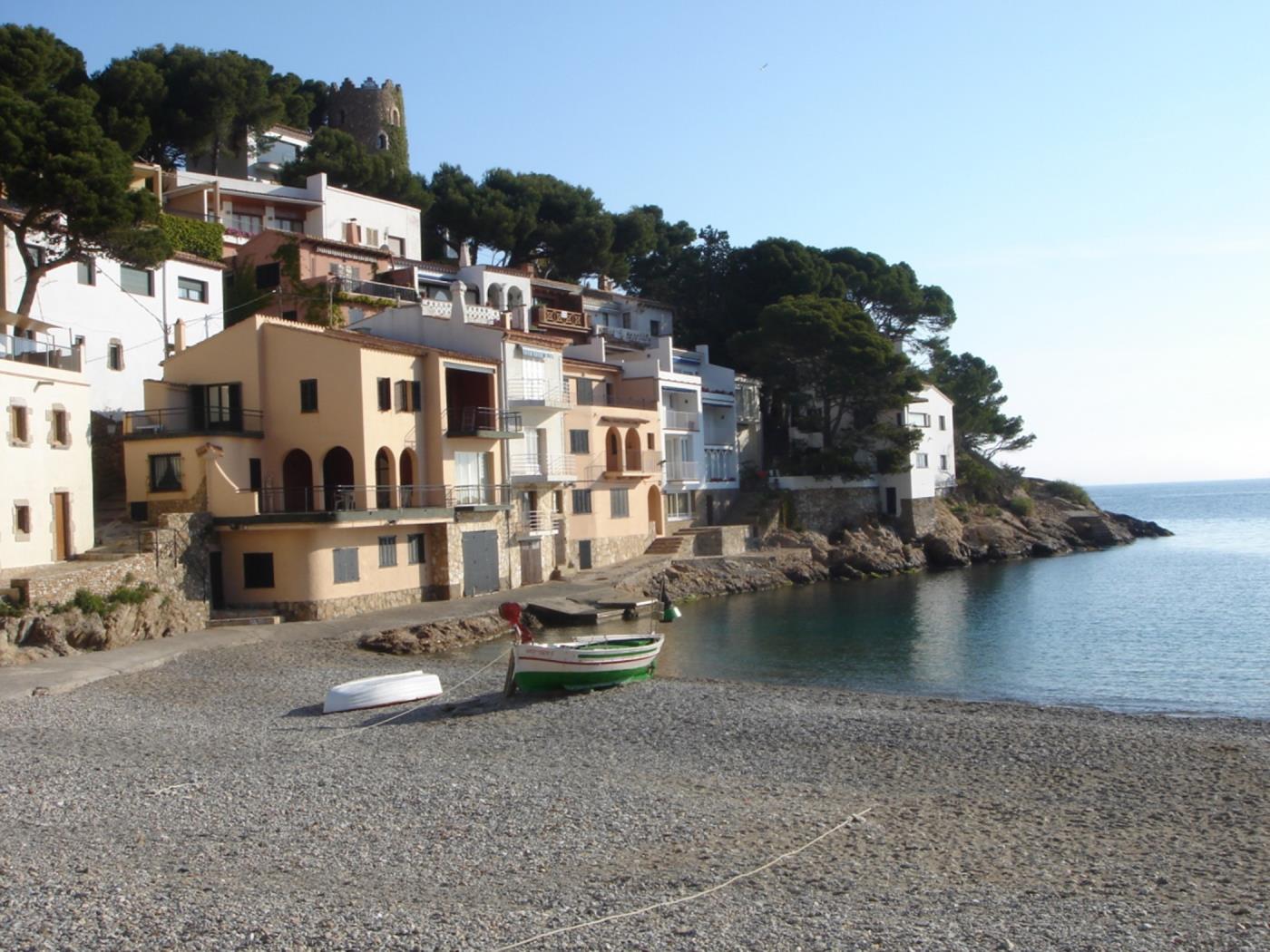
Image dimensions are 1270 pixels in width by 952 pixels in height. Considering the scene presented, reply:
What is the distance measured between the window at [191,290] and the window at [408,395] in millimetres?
13046

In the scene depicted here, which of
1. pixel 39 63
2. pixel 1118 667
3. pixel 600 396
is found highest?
pixel 39 63

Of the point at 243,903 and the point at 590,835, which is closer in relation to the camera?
the point at 243,903

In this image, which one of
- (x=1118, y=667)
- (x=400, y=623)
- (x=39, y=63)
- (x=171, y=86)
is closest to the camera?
(x=1118, y=667)

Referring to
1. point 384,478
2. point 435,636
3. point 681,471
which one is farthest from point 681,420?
point 435,636

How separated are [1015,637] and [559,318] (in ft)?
113

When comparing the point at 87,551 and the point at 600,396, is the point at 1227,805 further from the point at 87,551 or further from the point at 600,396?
the point at 600,396

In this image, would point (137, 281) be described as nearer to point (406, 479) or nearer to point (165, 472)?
point (165, 472)

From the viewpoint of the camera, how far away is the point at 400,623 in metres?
37.6

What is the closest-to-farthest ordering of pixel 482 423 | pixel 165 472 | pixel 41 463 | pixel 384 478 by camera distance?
pixel 41 463, pixel 165 472, pixel 384 478, pixel 482 423

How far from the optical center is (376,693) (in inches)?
1015

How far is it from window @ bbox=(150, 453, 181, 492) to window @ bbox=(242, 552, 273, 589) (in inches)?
130

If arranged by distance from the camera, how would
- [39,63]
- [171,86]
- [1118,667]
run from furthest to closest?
[171,86] → [39,63] → [1118,667]

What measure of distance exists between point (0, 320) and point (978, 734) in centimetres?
3211

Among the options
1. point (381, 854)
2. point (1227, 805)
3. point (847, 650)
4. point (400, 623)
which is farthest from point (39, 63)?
point (1227, 805)
